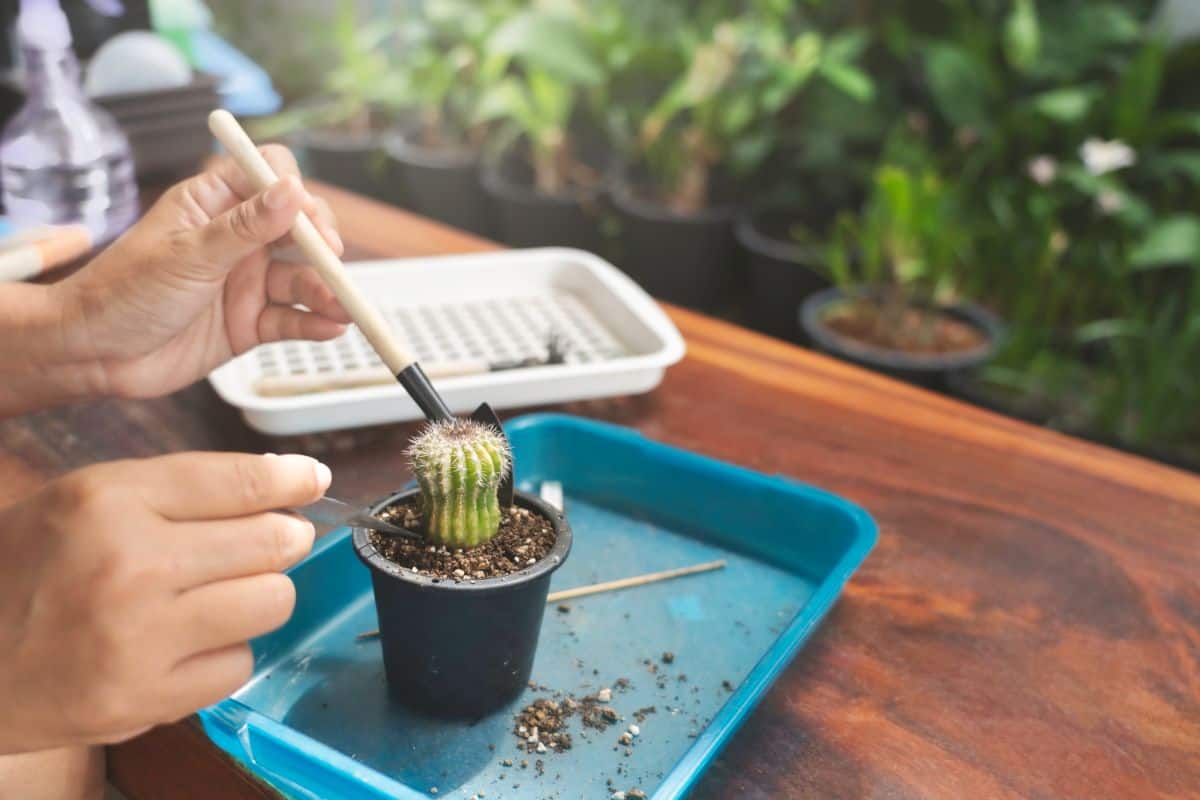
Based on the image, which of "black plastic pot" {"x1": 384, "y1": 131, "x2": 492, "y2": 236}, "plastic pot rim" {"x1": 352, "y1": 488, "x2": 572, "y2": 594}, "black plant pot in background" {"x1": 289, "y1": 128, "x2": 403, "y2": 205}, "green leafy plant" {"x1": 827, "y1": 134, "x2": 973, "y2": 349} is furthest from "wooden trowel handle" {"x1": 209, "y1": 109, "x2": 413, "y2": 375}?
"black plant pot in background" {"x1": 289, "y1": 128, "x2": 403, "y2": 205}

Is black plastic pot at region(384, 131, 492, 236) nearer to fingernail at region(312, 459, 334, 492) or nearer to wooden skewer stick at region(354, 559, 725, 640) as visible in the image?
wooden skewer stick at region(354, 559, 725, 640)

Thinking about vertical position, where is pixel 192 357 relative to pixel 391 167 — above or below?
above

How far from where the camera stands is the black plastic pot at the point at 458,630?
56cm

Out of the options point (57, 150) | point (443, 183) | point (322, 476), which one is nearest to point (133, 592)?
point (322, 476)

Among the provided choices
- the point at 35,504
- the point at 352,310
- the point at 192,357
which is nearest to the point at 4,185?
the point at 192,357

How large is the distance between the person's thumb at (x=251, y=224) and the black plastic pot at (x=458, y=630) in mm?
189

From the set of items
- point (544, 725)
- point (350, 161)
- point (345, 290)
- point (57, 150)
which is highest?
point (345, 290)

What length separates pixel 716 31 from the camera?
207cm

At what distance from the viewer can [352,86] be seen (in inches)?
97.8

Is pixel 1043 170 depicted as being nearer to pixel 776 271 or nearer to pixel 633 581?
pixel 776 271

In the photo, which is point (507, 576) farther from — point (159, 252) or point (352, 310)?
point (159, 252)

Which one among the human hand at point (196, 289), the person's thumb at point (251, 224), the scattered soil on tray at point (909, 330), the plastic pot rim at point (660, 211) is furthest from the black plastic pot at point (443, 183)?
the person's thumb at point (251, 224)

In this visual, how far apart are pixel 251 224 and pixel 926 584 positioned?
54 centimetres

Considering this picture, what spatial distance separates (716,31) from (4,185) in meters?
1.37
